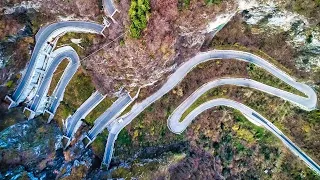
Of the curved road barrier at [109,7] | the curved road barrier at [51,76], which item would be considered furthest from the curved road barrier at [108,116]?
the curved road barrier at [109,7]

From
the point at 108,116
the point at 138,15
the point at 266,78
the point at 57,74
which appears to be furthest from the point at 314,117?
the point at 57,74

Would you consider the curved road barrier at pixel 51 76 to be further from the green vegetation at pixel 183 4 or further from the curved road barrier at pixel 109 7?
the green vegetation at pixel 183 4

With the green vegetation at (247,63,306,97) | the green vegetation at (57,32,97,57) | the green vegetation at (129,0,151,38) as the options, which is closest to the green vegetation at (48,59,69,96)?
the green vegetation at (57,32,97,57)

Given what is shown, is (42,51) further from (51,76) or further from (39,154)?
(39,154)

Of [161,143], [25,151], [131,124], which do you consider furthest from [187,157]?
[25,151]

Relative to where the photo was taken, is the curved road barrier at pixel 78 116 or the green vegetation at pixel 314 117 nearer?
the green vegetation at pixel 314 117
